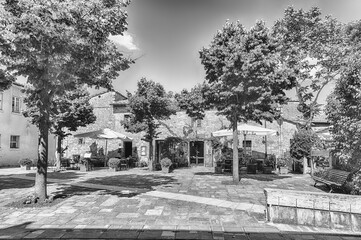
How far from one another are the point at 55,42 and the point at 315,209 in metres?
7.04

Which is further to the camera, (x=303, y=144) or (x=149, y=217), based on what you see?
(x=303, y=144)

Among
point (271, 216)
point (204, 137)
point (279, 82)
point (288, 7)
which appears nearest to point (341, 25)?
point (288, 7)

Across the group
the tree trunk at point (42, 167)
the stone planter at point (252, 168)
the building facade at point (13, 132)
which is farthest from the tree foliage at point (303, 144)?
the building facade at point (13, 132)

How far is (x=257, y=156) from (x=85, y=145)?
48.2 feet

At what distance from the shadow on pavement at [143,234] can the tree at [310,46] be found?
11899 millimetres

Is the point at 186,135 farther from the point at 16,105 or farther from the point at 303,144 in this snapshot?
the point at 16,105

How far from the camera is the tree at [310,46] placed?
1498 centimetres

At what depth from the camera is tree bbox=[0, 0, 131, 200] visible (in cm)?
576

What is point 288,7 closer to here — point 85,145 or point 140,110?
point 140,110

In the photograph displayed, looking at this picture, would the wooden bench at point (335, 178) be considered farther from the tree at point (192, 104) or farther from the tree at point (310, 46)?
the tree at point (192, 104)

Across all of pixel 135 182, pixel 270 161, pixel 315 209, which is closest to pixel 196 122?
pixel 270 161

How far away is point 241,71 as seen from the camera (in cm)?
966

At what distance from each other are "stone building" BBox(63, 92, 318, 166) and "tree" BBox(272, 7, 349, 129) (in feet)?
11.4

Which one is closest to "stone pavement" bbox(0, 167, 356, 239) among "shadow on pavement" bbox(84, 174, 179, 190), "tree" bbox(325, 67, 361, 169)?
"shadow on pavement" bbox(84, 174, 179, 190)
